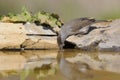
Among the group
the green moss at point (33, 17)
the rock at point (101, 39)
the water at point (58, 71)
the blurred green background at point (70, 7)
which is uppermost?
the blurred green background at point (70, 7)

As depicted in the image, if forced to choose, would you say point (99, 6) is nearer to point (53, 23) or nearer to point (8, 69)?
A: point (53, 23)

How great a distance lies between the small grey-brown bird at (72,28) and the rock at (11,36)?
121cm

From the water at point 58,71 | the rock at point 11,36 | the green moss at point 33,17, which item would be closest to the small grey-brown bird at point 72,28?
the green moss at point 33,17

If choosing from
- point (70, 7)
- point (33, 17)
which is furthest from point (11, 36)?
point (70, 7)

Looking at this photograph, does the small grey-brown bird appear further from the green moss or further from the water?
the water

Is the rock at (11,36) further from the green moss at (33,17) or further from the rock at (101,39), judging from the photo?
the rock at (101,39)

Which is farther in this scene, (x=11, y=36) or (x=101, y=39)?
(x=101, y=39)

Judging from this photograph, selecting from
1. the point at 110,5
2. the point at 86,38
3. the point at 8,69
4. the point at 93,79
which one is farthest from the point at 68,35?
the point at 93,79

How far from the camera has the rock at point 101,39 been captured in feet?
31.1

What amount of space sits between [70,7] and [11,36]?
2.73m

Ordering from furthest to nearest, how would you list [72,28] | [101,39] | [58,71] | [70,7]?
[70,7]
[72,28]
[101,39]
[58,71]

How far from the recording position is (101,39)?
9617mm

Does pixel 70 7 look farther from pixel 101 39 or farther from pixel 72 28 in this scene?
pixel 101 39

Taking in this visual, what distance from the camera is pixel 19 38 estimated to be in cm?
900
